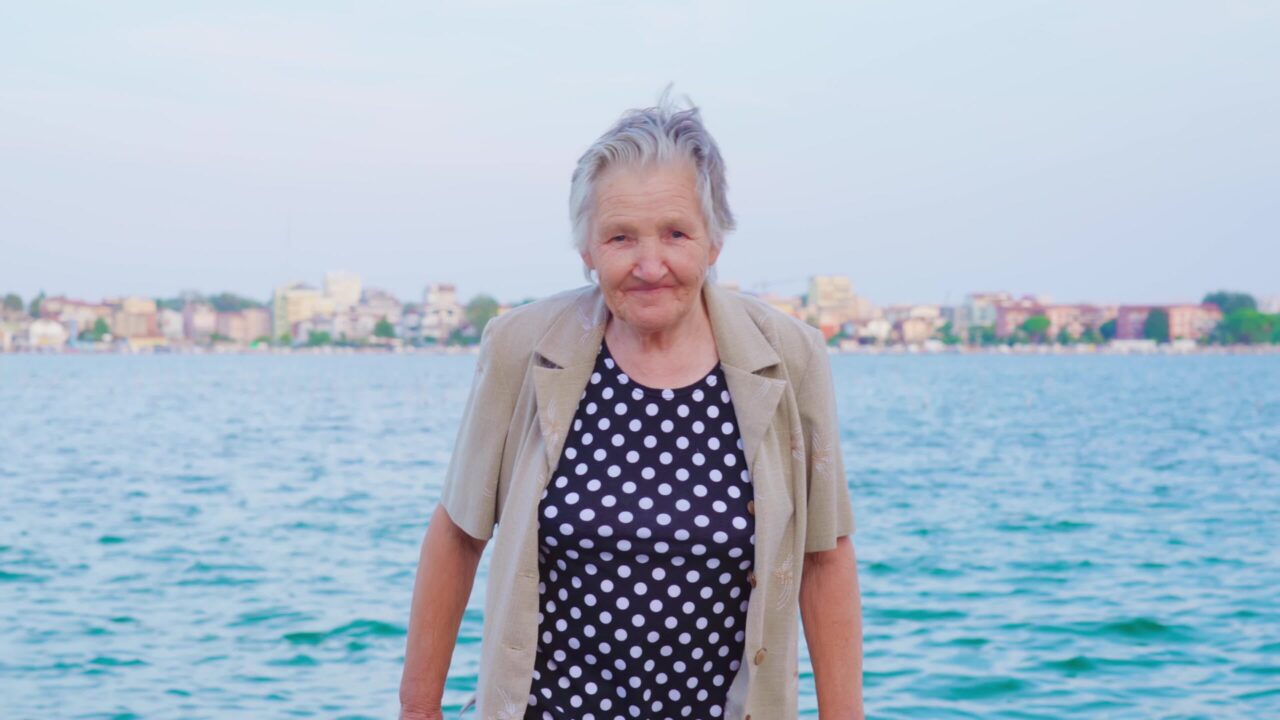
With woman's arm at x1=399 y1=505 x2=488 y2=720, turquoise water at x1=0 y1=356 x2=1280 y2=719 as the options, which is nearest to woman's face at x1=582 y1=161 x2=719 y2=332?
woman's arm at x1=399 y1=505 x2=488 y2=720

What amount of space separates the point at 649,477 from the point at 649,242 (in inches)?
16.2

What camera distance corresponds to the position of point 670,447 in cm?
243

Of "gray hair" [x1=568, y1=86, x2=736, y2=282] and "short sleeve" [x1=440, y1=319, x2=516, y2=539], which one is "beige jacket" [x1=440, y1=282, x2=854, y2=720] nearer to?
"short sleeve" [x1=440, y1=319, x2=516, y2=539]

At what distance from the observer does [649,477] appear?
240 cm

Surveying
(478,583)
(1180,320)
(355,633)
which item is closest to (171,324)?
(1180,320)

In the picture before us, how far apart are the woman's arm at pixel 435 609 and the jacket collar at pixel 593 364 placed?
29 cm

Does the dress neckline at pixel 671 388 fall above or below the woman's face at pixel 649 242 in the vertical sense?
below

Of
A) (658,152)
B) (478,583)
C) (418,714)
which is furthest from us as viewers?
(478,583)

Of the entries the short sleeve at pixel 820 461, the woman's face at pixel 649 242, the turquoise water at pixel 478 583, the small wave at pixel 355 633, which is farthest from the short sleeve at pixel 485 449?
the small wave at pixel 355 633

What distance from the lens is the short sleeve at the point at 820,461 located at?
2459mm

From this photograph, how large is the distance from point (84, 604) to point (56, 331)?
189831 mm

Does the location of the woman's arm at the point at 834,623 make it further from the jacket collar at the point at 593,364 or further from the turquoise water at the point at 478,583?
the turquoise water at the point at 478,583

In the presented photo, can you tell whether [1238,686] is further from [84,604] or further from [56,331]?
[56,331]

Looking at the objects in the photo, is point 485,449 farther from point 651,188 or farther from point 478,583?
point 478,583
